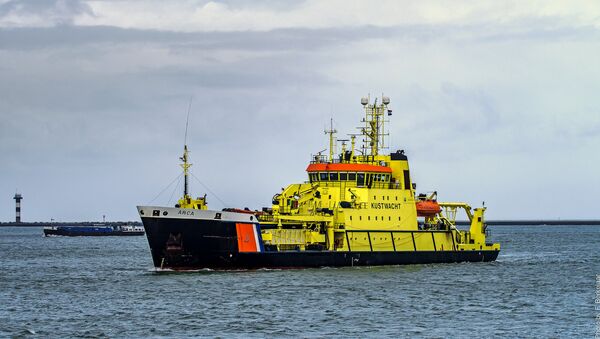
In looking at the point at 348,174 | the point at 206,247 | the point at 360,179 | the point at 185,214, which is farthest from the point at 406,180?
the point at 185,214

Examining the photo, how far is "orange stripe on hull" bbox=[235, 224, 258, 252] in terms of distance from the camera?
55094 millimetres

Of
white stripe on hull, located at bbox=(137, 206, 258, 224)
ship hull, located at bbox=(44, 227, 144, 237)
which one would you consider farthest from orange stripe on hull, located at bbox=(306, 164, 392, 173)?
ship hull, located at bbox=(44, 227, 144, 237)

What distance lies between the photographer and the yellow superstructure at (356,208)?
5912 cm

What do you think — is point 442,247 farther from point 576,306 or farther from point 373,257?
point 576,306

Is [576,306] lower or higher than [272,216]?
lower

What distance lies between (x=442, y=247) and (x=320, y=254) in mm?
11505

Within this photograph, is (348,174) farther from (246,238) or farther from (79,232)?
(79,232)

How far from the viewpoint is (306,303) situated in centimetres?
4406

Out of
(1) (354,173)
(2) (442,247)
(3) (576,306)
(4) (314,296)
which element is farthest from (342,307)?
(2) (442,247)

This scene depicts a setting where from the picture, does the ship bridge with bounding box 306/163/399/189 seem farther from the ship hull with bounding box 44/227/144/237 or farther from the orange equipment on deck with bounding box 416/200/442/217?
the ship hull with bounding box 44/227/144/237

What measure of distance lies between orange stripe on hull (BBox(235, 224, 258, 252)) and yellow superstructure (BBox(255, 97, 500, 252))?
1.48 m

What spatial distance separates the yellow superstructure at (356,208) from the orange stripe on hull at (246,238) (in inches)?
58.1

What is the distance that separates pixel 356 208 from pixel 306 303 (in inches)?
685

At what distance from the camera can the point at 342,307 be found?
42906mm
